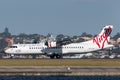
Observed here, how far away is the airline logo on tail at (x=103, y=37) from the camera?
532ft

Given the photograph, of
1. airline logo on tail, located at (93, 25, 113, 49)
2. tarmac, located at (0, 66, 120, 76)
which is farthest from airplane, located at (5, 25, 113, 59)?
tarmac, located at (0, 66, 120, 76)

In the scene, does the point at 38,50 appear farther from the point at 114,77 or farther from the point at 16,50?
the point at 114,77

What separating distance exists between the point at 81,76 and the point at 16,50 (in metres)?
67.6

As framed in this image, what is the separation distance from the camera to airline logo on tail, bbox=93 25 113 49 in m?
162

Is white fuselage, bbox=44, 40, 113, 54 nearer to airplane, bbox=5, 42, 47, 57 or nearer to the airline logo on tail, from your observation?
the airline logo on tail

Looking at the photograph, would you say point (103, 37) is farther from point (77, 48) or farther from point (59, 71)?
point (59, 71)

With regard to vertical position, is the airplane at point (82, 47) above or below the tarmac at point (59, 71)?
above

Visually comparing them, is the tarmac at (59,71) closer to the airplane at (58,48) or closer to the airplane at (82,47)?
the airplane at (58,48)

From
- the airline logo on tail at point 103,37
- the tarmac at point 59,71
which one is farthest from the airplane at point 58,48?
the tarmac at point 59,71

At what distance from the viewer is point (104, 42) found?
16300 cm

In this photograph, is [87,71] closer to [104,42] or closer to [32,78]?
[32,78]

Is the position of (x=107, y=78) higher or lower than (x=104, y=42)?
lower

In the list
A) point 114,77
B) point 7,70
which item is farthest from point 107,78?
point 7,70

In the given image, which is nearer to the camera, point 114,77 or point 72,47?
point 114,77
